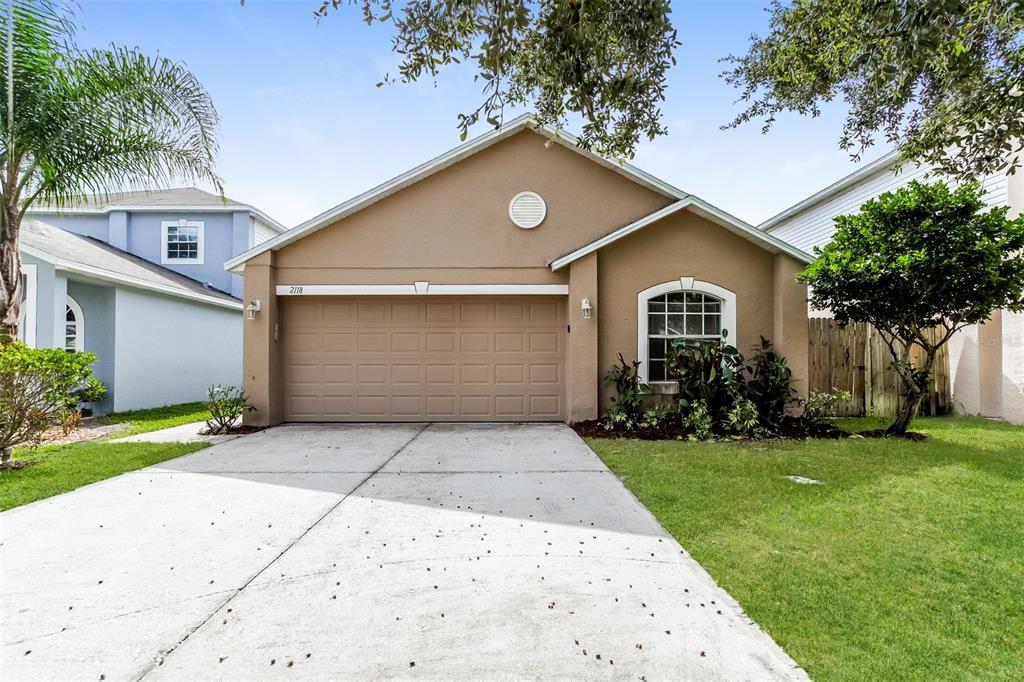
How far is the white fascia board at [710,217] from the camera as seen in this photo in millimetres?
8555

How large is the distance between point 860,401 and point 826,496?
6643 millimetres

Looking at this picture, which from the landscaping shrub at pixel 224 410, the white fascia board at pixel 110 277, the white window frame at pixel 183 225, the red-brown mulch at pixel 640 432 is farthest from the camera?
the white window frame at pixel 183 225

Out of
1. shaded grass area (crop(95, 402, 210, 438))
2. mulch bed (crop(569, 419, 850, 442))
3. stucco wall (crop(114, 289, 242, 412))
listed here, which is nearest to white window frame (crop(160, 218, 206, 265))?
stucco wall (crop(114, 289, 242, 412))

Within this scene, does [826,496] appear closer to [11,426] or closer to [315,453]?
[315,453]

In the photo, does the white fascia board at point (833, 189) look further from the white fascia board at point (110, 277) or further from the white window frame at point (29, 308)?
the white window frame at point (29, 308)

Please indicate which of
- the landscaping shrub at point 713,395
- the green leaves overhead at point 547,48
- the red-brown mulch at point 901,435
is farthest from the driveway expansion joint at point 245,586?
the red-brown mulch at point 901,435

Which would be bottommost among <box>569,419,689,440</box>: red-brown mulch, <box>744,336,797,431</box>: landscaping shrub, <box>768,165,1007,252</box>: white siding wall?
<box>569,419,689,440</box>: red-brown mulch

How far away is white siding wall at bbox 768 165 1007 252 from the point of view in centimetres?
947

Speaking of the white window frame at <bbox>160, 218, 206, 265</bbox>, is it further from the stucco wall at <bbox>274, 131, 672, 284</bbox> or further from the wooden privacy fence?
the wooden privacy fence

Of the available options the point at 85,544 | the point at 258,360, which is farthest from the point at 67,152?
the point at 85,544

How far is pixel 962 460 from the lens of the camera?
20.5 ft

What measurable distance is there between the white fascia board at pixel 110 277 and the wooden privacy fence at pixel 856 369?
46.1ft

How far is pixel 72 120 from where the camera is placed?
23.8 feet

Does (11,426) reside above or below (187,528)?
above
